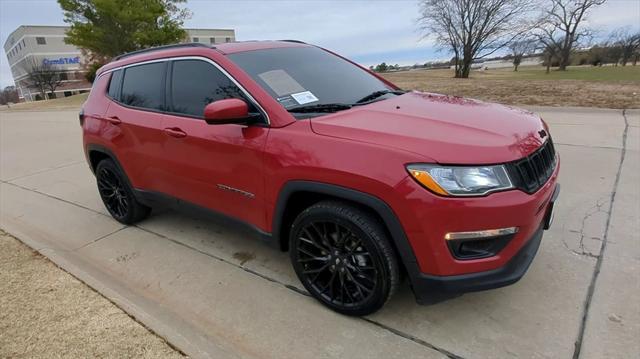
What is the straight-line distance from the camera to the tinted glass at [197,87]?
2.82 metres

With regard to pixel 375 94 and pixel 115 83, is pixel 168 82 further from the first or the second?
pixel 375 94

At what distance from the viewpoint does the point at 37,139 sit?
1135 centimetres

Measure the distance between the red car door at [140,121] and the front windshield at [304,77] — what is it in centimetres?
98

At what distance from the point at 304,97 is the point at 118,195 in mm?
2704

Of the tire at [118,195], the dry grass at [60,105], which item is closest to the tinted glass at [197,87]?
the tire at [118,195]

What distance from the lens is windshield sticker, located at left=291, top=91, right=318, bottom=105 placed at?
2672mm

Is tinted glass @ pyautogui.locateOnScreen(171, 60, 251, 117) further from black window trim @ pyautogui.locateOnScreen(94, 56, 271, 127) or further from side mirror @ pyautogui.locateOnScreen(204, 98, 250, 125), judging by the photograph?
side mirror @ pyautogui.locateOnScreen(204, 98, 250, 125)

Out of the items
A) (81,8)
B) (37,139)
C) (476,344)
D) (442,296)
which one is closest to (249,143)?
(442,296)

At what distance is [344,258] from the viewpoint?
2.42 metres

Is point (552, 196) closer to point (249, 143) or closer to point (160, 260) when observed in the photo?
point (249, 143)

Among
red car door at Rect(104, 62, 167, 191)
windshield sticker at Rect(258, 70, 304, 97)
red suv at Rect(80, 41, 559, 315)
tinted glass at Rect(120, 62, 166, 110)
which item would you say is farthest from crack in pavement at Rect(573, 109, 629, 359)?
tinted glass at Rect(120, 62, 166, 110)

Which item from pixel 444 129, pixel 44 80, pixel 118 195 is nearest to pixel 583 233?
pixel 444 129

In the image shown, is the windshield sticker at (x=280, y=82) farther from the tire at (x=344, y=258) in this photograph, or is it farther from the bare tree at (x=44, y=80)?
the bare tree at (x=44, y=80)

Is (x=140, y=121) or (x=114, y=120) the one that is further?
(x=114, y=120)
